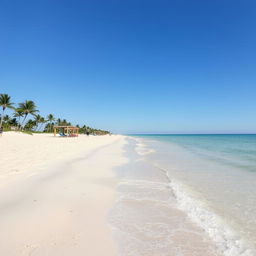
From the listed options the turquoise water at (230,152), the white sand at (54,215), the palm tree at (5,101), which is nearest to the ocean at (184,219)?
the white sand at (54,215)

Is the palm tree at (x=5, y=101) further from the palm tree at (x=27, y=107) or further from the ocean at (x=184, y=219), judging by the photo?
the ocean at (x=184, y=219)

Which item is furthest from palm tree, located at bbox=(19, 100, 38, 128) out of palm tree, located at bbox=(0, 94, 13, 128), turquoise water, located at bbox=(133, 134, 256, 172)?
turquoise water, located at bbox=(133, 134, 256, 172)

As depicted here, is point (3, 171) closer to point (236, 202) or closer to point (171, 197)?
point (171, 197)

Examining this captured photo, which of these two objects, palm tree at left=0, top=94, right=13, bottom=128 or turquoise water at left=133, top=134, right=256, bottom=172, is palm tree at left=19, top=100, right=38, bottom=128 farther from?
turquoise water at left=133, top=134, right=256, bottom=172

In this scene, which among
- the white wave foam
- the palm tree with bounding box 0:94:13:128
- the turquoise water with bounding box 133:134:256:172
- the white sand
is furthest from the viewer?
the palm tree with bounding box 0:94:13:128

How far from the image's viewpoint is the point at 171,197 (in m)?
4.66

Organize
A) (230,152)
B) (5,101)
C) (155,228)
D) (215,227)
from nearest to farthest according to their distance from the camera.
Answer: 1. (155,228)
2. (215,227)
3. (230,152)
4. (5,101)

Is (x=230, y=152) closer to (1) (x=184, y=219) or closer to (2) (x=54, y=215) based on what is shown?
(1) (x=184, y=219)

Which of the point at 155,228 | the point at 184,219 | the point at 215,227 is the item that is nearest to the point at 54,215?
the point at 155,228

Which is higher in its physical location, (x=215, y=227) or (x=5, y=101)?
(x=5, y=101)

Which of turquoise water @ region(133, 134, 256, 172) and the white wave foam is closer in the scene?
the white wave foam

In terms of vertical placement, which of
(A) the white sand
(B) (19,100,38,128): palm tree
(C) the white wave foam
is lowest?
(C) the white wave foam

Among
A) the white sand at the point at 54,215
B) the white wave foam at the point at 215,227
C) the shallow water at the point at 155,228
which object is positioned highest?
the white sand at the point at 54,215

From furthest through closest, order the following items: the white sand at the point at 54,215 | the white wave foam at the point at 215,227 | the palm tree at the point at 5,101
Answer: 1. the palm tree at the point at 5,101
2. the white wave foam at the point at 215,227
3. the white sand at the point at 54,215
